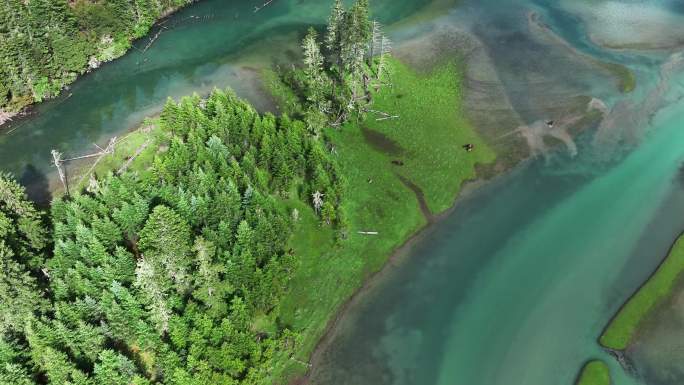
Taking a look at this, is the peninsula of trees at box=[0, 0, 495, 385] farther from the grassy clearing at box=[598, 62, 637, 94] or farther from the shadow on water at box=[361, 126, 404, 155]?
the grassy clearing at box=[598, 62, 637, 94]

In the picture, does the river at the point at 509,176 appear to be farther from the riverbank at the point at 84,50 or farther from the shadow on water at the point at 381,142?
the shadow on water at the point at 381,142

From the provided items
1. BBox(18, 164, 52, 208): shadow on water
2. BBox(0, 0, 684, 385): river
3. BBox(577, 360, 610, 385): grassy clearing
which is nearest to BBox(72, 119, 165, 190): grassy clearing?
BBox(18, 164, 52, 208): shadow on water

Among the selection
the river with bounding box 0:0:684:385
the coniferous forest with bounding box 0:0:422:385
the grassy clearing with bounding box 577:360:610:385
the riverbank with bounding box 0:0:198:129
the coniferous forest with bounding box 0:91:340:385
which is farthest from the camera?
the riverbank with bounding box 0:0:198:129

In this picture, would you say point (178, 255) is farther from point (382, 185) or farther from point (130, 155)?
point (382, 185)

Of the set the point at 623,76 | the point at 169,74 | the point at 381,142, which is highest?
the point at 169,74

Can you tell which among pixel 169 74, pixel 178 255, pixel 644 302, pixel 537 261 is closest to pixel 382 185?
pixel 537 261
